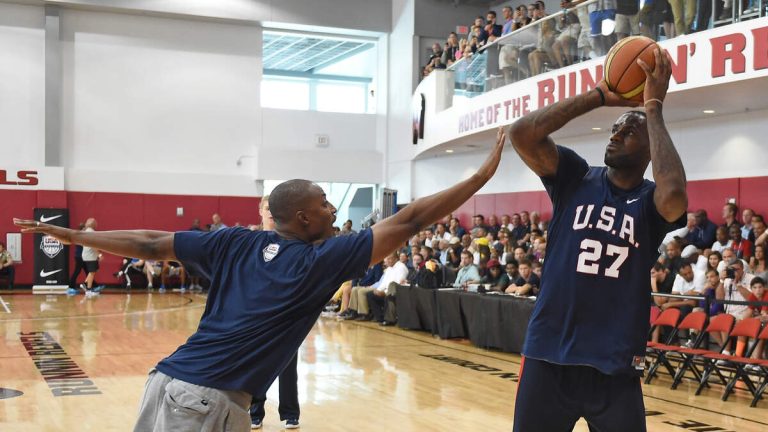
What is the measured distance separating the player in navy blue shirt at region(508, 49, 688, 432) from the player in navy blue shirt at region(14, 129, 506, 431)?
1.85 feet

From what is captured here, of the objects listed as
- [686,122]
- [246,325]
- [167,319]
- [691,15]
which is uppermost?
[691,15]

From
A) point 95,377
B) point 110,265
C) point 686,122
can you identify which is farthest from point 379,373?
point 110,265

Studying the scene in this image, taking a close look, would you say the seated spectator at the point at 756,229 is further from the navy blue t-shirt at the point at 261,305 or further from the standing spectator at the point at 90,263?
the standing spectator at the point at 90,263

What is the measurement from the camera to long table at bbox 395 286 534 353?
1147 centimetres

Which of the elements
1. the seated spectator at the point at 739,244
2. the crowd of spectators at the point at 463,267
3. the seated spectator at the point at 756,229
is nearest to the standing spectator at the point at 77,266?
the crowd of spectators at the point at 463,267

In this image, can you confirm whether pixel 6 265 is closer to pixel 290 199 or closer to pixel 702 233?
pixel 702 233

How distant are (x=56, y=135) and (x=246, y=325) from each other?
21.6 meters

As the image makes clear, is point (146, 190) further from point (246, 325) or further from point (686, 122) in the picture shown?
point (246, 325)

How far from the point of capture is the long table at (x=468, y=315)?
11.5 meters

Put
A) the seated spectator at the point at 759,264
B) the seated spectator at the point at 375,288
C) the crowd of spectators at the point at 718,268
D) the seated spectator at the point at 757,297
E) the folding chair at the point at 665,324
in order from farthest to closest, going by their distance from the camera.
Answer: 1. the seated spectator at the point at 375,288
2. the seated spectator at the point at 759,264
3. the crowd of spectators at the point at 718,268
4. the seated spectator at the point at 757,297
5. the folding chair at the point at 665,324

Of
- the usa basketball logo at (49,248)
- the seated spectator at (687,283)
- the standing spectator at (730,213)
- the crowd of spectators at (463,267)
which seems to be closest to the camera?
the seated spectator at (687,283)

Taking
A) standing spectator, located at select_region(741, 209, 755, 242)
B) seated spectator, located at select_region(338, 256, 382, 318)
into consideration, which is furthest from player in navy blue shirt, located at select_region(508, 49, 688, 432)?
seated spectator, located at select_region(338, 256, 382, 318)

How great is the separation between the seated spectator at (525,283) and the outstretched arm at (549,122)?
8538 mm

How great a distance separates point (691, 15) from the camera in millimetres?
12117
